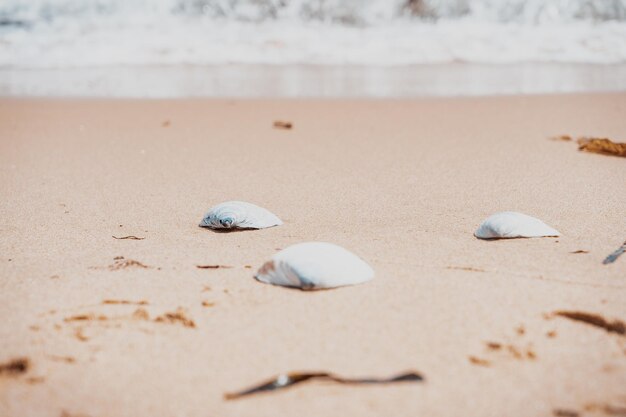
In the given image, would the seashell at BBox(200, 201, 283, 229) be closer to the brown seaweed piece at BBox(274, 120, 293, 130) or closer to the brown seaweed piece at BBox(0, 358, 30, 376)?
the brown seaweed piece at BBox(0, 358, 30, 376)

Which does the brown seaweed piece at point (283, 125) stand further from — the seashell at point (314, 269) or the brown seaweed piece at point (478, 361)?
the brown seaweed piece at point (478, 361)

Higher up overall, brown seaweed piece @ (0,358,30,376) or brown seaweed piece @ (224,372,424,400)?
brown seaweed piece @ (224,372,424,400)

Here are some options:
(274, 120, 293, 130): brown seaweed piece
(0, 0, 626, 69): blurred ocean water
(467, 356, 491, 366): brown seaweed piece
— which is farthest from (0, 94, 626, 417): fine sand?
(0, 0, 626, 69): blurred ocean water

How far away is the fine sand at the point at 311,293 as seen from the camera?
1579mm

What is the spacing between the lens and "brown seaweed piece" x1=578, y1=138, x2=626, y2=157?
4.09 metres

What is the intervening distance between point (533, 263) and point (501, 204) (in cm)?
93

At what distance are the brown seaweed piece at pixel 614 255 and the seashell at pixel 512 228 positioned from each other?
25cm

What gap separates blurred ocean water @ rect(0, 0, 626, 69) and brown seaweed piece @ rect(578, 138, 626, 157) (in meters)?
4.25

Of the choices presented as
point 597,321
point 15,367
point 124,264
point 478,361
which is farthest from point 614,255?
point 15,367

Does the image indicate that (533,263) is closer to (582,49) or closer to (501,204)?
(501,204)

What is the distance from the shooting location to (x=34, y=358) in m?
1.72

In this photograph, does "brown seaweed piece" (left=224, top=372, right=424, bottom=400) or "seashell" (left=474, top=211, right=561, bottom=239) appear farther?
"seashell" (left=474, top=211, right=561, bottom=239)

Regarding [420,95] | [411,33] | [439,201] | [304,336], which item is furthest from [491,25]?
[304,336]

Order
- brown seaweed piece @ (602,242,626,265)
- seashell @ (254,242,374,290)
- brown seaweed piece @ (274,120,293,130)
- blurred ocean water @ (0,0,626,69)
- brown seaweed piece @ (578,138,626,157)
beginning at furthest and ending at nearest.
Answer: blurred ocean water @ (0,0,626,69), brown seaweed piece @ (274,120,293,130), brown seaweed piece @ (578,138,626,157), brown seaweed piece @ (602,242,626,265), seashell @ (254,242,374,290)
